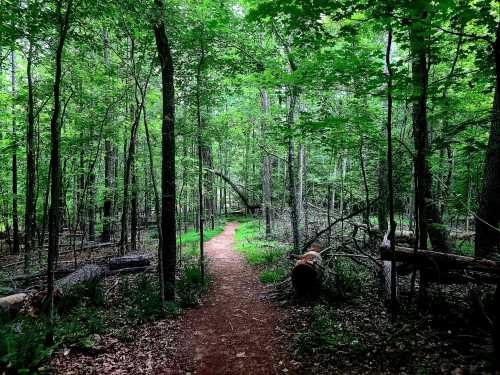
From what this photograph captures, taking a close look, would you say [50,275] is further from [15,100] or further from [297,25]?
[15,100]

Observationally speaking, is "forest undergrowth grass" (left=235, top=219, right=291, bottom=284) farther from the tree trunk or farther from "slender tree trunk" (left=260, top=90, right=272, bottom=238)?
the tree trunk

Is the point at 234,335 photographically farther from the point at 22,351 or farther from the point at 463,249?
the point at 463,249

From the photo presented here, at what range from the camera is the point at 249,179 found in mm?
34969

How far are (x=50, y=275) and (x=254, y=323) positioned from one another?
4.30 meters

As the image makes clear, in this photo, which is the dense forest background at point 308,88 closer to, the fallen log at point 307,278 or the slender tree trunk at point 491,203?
the slender tree trunk at point 491,203

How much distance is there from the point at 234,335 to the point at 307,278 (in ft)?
7.55

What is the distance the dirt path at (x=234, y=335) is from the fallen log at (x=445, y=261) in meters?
2.92

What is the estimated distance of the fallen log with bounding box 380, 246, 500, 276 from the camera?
544cm

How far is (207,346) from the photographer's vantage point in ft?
20.2

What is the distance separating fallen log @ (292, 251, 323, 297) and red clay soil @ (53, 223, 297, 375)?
81cm

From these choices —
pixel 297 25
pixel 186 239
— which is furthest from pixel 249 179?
pixel 297 25

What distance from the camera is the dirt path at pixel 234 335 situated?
5.32 meters

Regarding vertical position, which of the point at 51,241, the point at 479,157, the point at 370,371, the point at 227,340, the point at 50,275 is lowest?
the point at 227,340

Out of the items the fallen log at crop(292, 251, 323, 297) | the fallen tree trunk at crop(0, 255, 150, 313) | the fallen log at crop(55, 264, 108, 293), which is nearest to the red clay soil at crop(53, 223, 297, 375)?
the fallen log at crop(292, 251, 323, 297)
